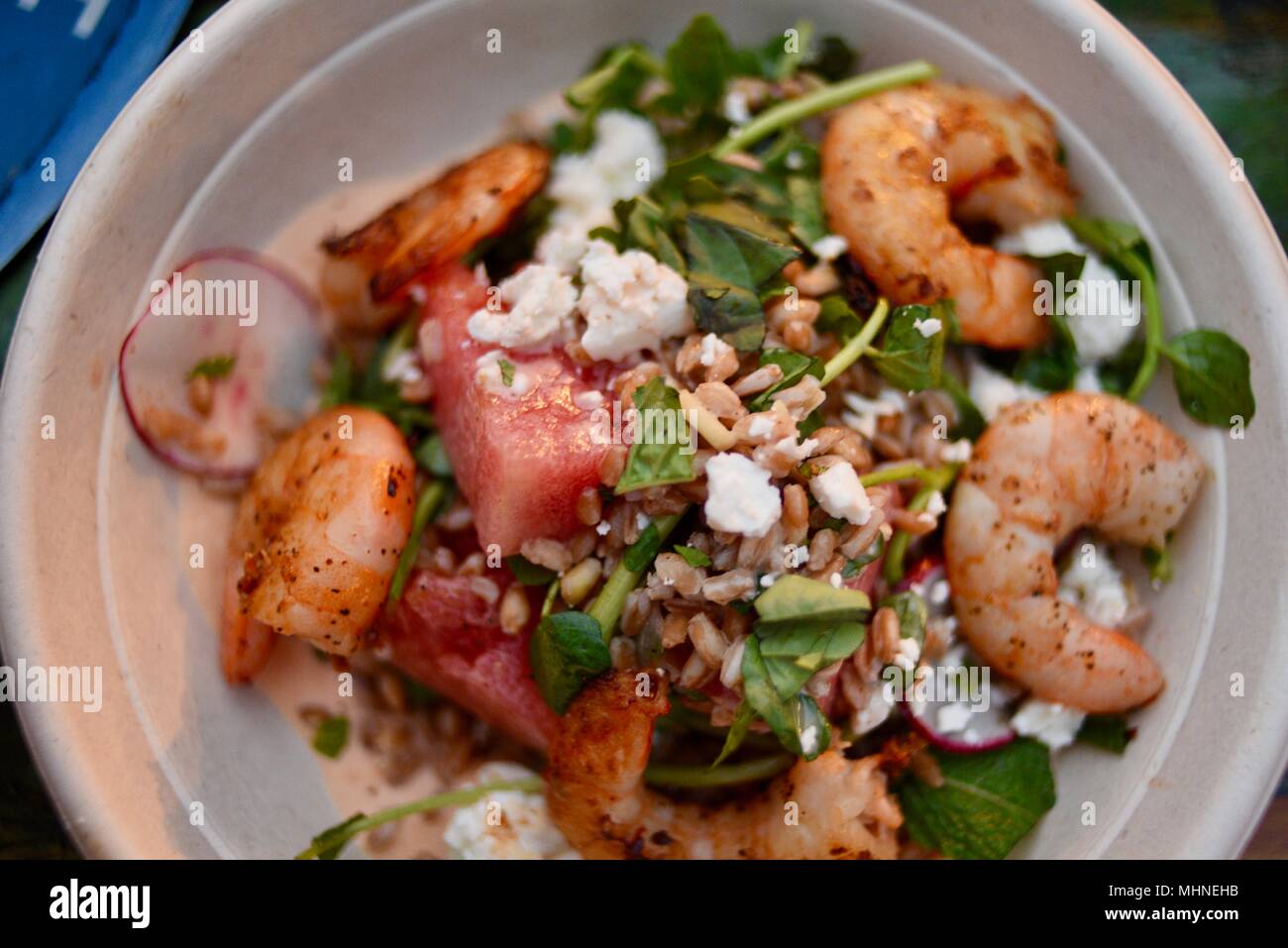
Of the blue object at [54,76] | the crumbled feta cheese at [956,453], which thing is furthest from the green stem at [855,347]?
the blue object at [54,76]

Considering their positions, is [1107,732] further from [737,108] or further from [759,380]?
[737,108]

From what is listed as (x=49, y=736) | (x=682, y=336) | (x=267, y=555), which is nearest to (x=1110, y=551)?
(x=682, y=336)

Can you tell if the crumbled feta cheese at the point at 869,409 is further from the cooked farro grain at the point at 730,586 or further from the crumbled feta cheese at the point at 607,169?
the crumbled feta cheese at the point at 607,169

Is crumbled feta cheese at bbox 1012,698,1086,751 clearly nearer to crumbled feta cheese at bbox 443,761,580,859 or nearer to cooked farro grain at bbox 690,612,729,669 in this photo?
cooked farro grain at bbox 690,612,729,669

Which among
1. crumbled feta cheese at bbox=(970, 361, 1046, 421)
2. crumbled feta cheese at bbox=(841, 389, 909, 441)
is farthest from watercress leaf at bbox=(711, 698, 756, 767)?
crumbled feta cheese at bbox=(970, 361, 1046, 421)

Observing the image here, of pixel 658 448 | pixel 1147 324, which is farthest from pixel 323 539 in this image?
pixel 1147 324
